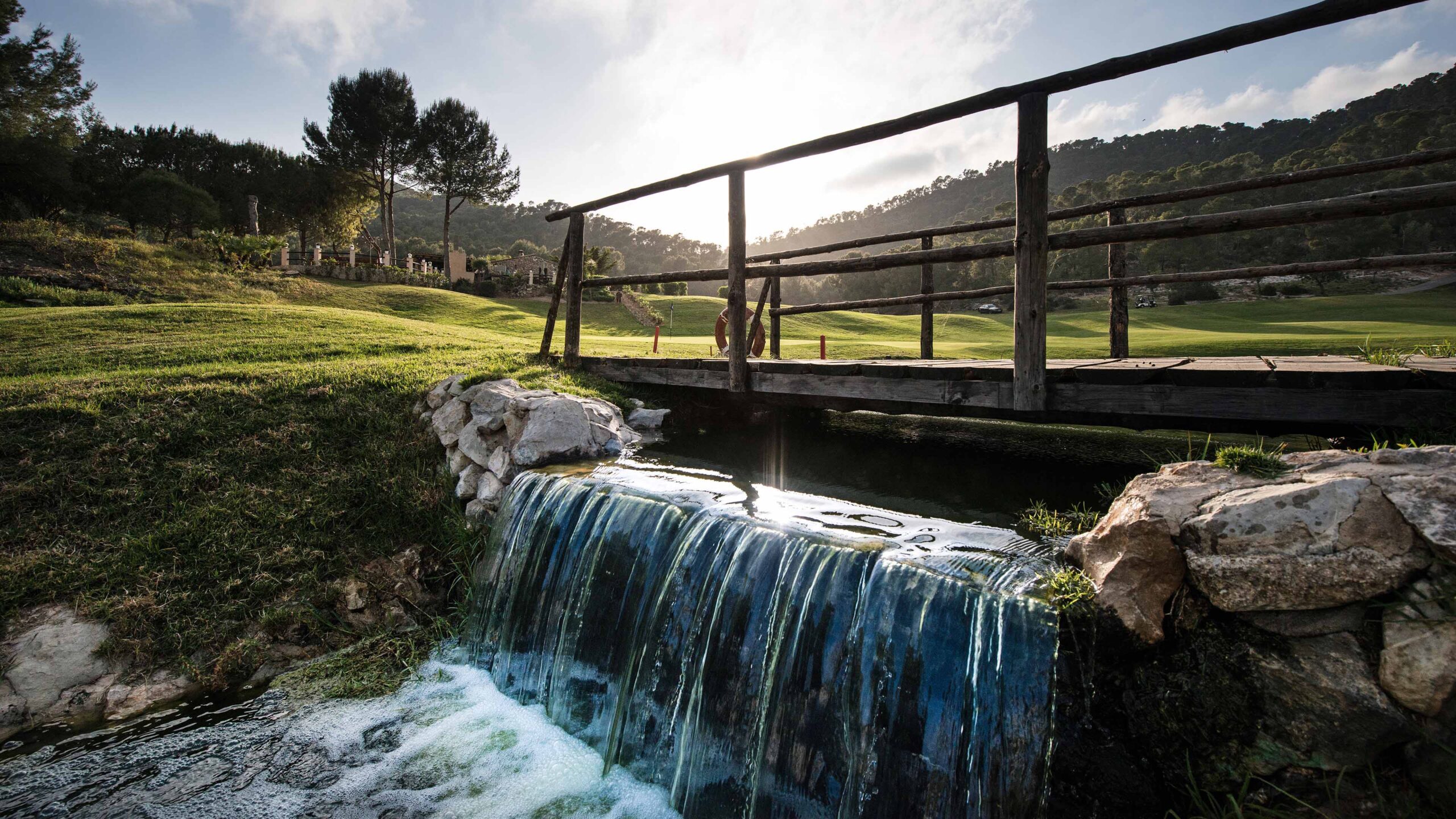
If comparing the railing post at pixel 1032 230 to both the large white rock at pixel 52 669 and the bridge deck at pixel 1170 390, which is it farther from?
the large white rock at pixel 52 669

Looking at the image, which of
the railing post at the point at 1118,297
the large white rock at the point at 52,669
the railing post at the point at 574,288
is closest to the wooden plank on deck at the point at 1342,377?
the railing post at the point at 1118,297

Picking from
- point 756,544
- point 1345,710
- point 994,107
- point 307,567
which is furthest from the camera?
point 307,567

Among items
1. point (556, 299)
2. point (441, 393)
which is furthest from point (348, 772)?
point (556, 299)

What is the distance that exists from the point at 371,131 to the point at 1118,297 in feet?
148

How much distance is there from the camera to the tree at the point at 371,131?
39656 millimetres

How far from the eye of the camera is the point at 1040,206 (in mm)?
4297

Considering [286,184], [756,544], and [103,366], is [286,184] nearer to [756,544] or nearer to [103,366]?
[103,366]

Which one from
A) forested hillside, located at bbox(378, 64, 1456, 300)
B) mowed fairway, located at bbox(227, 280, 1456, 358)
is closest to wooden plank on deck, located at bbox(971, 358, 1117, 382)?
mowed fairway, located at bbox(227, 280, 1456, 358)

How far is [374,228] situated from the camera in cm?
7812

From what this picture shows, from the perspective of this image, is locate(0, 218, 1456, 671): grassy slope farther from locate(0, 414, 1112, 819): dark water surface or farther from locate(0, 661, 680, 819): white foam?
locate(0, 414, 1112, 819): dark water surface

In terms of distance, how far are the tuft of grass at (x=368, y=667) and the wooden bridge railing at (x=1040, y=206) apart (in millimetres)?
3484

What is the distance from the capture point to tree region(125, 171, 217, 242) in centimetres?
3459

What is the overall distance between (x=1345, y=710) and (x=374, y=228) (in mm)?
91310

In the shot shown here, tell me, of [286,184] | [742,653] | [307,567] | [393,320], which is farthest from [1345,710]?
[286,184]
